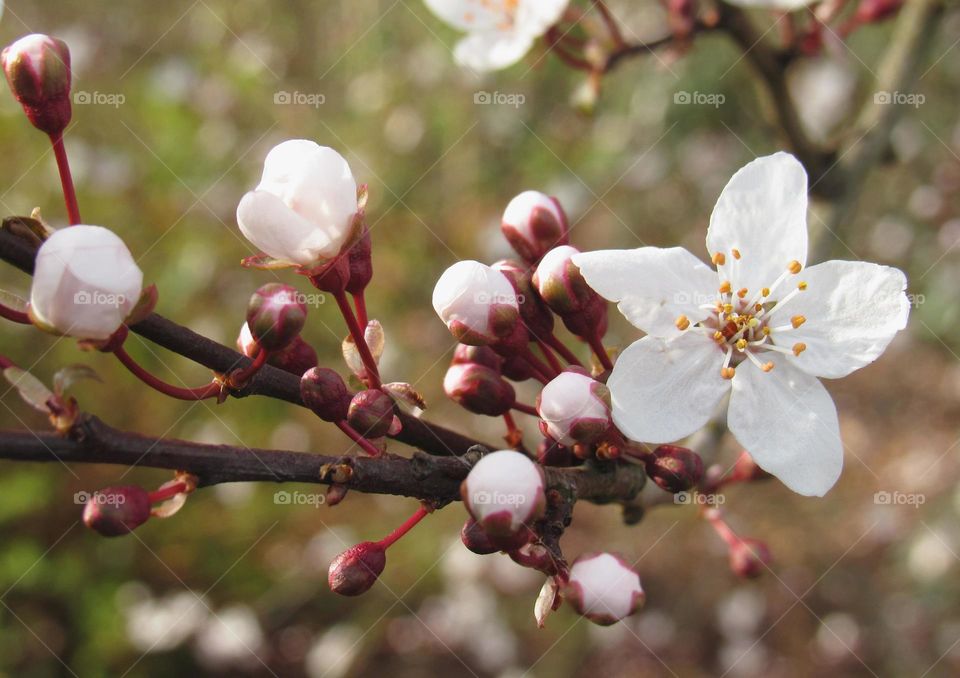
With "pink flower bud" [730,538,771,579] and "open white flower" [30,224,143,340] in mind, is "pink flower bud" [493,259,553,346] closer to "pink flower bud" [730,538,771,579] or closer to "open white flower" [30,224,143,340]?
"open white flower" [30,224,143,340]

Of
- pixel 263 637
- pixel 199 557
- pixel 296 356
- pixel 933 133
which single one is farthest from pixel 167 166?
pixel 933 133

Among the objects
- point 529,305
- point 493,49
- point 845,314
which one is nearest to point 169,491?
point 529,305

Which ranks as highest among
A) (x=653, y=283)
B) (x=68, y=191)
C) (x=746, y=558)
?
(x=68, y=191)

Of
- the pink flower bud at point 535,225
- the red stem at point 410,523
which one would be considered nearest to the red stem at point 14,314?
the red stem at point 410,523

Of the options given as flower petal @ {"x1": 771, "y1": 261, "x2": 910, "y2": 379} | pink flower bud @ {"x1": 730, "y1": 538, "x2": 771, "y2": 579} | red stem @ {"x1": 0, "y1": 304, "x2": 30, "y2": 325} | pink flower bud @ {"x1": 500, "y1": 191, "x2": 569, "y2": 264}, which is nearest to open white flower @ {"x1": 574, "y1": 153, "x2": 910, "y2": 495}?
flower petal @ {"x1": 771, "y1": 261, "x2": 910, "y2": 379}

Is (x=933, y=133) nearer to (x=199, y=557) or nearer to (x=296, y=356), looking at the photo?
(x=296, y=356)

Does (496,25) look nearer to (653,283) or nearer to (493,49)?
(493,49)
